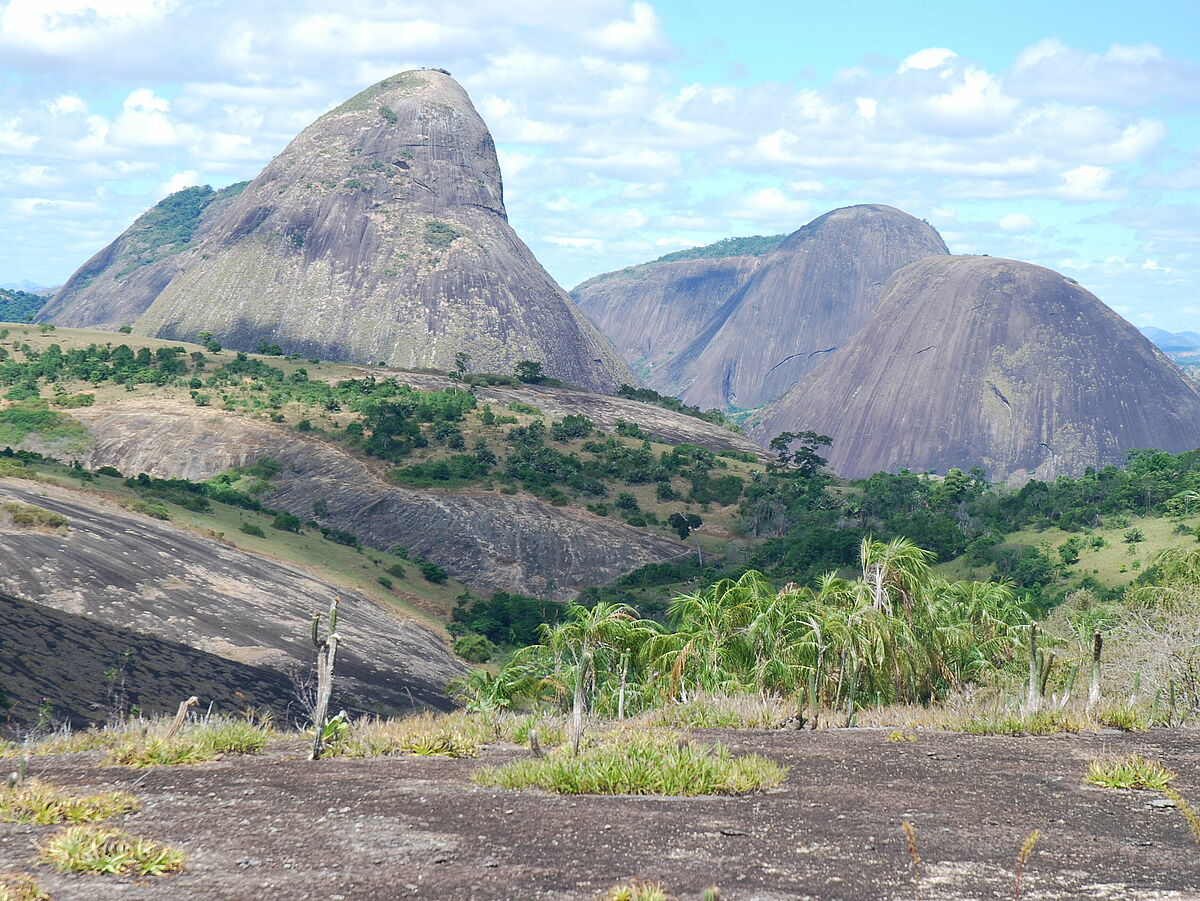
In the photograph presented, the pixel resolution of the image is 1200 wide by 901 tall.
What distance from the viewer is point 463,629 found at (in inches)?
2475

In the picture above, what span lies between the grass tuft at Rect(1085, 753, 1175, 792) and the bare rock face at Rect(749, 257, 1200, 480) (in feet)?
506

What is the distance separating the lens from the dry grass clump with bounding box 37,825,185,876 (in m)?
8.37

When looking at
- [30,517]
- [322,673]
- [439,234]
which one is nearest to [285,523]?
[30,517]

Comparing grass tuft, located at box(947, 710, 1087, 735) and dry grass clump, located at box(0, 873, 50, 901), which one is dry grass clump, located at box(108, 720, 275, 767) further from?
grass tuft, located at box(947, 710, 1087, 735)

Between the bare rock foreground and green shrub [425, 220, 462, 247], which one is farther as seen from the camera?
green shrub [425, 220, 462, 247]

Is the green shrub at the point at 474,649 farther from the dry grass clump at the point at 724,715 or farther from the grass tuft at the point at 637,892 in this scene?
the grass tuft at the point at 637,892

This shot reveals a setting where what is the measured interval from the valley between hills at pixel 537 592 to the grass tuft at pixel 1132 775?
0.19 feet

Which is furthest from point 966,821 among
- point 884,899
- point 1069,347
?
point 1069,347

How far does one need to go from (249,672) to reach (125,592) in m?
7.15

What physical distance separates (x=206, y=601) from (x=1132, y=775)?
4132 cm

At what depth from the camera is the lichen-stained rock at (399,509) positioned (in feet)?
265

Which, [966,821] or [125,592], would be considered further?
[125,592]

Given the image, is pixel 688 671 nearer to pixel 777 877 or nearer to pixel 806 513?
pixel 777 877

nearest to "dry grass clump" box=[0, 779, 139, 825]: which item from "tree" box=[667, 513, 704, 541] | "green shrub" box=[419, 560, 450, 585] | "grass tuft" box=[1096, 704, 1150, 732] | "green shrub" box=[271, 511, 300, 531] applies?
"grass tuft" box=[1096, 704, 1150, 732]
